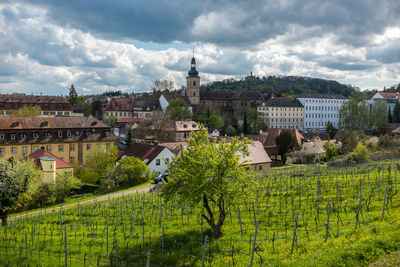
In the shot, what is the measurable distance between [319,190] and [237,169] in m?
9.97

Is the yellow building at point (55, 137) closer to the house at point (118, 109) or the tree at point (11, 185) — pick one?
the tree at point (11, 185)

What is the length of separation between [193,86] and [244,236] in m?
120

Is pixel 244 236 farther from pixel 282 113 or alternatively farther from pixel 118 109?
pixel 282 113

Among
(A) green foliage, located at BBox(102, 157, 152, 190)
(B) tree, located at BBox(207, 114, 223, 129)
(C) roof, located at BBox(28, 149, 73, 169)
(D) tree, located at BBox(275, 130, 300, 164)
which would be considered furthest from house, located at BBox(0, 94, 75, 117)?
(D) tree, located at BBox(275, 130, 300, 164)

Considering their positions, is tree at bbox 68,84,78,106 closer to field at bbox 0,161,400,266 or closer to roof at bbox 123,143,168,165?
roof at bbox 123,143,168,165

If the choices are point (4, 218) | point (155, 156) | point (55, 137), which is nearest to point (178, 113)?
point (55, 137)

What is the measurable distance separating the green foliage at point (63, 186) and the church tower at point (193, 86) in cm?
9816

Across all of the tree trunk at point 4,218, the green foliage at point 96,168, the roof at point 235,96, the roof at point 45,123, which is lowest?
the tree trunk at point 4,218

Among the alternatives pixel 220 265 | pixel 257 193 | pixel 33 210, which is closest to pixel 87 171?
pixel 33 210

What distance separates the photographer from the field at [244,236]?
13.0 metres

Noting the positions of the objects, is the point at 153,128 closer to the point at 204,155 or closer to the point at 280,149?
the point at 280,149

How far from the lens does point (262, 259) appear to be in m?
13.2

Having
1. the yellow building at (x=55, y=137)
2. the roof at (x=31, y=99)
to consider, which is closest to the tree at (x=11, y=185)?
the yellow building at (x=55, y=137)

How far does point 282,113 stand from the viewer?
128m
